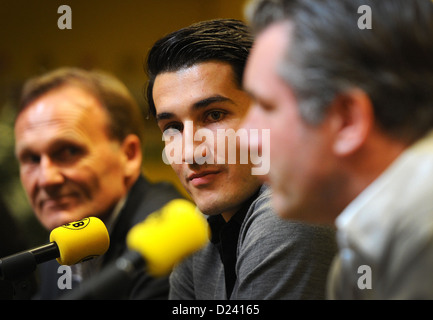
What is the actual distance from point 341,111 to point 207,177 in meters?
0.46

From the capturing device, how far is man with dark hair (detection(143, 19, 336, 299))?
3.15 feet

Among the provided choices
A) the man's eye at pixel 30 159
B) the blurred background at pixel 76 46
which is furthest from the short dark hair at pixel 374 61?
the man's eye at pixel 30 159

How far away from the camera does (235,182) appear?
109cm

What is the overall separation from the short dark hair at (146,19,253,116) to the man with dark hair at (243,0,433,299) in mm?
392

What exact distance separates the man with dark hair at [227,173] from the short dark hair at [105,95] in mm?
478

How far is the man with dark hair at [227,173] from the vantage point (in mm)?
960

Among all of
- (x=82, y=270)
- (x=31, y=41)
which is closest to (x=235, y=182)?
(x=82, y=270)

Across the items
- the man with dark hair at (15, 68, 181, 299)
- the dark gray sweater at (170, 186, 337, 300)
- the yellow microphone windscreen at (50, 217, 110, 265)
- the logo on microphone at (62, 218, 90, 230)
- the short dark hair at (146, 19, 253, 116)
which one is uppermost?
the short dark hair at (146, 19, 253, 116)

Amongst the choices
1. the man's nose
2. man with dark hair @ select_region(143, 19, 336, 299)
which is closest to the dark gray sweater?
man with dark hair @ select_region(143, 19, 336, 299)

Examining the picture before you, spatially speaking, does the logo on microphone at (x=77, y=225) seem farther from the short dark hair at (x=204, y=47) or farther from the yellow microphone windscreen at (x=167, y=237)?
the short dark hair at (x=204, y=47)

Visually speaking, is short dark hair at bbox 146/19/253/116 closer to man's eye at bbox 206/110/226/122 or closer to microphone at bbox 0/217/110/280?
man's eye at bbox 206/110/226/122

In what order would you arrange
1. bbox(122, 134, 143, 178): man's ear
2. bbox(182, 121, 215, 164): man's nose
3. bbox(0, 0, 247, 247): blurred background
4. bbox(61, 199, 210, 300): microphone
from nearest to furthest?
bbox(61, 199, 210, 300): microphone
bbox(182, 121, 215, 164): man's nose
bbox(122, 134, 143, 178): man's ear
bbox(0, 0, 247, 247): blurred background

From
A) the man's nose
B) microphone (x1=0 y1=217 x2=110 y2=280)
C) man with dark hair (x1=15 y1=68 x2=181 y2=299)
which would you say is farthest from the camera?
man with dark hair (x1=15 y1=68 x2=181 y2=299)

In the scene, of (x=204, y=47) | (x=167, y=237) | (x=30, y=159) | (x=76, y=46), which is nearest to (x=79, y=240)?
(x=167, y=237)
